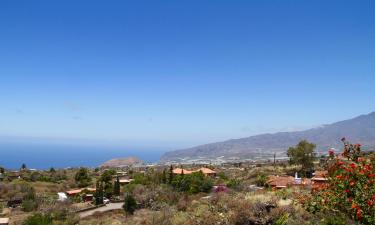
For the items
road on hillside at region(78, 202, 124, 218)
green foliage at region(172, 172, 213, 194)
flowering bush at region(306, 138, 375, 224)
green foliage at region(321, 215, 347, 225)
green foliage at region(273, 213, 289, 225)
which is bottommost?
road on hillside at region(78, 202, 124, 218)

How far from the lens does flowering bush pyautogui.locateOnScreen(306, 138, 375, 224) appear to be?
8.81m

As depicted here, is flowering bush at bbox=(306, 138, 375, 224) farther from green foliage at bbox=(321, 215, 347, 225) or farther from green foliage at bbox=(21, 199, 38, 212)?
green foliage at bbox=(21, 199, 38, 212)

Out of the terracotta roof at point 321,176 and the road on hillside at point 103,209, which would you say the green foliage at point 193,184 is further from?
the terracotta roof at point 321,176

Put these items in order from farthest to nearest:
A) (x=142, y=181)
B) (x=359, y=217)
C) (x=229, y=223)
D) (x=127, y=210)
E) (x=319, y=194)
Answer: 1. (x=142, y=181)
2. (x=127, y=210)
3. (x=229, y=223)
4. (x=319, y=194)
5. (x=359, y=217)

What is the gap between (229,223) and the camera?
12914 millimetres

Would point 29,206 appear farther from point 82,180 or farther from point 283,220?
point 283,220

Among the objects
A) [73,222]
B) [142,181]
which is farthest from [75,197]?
[73,222]

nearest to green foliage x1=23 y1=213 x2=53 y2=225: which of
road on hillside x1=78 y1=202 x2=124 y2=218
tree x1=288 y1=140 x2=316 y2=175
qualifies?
road on hillside x1=78 y1=202 x2=124 y2=218

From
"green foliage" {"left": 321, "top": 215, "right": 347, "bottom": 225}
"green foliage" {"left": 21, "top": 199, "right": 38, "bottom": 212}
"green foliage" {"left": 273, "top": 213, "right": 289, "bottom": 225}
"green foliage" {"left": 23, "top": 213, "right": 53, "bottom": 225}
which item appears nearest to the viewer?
"green foliage" {"left": 321, "top": 215, "right": 347, "bottom": 225}

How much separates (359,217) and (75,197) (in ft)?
114

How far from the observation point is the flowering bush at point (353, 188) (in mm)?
8812

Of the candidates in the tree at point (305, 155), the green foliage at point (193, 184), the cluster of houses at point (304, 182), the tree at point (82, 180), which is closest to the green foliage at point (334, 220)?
the cluster of houses at point (304, 182)

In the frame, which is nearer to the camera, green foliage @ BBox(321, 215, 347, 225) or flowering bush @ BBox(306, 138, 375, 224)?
flowering bush @ BBox(306, 138, 375, 224)

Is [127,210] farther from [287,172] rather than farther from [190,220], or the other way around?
[287,172]
